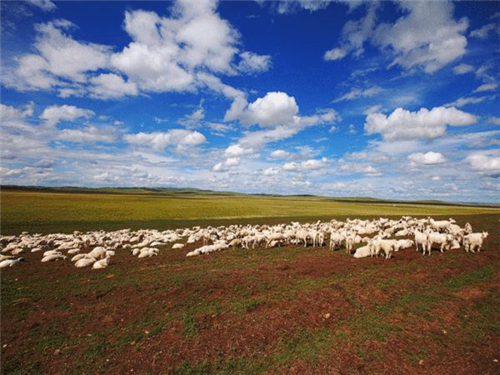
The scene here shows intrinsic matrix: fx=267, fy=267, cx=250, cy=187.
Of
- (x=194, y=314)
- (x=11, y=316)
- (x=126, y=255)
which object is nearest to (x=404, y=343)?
(x=194, y=314)

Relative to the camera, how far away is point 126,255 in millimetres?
22250

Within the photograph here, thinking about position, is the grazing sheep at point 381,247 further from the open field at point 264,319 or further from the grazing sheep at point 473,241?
the grazing sheep at point 473,241

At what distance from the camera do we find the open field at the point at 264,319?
26.9 feet

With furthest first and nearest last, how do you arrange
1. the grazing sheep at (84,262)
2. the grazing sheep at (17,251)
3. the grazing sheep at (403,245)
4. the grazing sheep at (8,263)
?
the grazing sheep at (17,251)
the grazing sheep at (403,245)
the grazing sheep at (8,263)
the grazing sheep at (84,262)

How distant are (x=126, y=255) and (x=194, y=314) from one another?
45.5ft

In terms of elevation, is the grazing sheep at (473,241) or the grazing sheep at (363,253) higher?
the grazing sheep at (473,241)

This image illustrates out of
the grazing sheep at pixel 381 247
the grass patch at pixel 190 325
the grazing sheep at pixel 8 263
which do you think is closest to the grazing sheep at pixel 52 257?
the grazing sheep at pixel 8 263

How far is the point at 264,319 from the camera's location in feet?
33.8

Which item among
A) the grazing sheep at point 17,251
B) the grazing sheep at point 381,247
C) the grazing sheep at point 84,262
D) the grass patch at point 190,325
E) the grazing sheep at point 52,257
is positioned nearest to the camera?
the grass patch at point 190,325

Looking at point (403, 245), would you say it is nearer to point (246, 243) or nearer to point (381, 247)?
point (381, 247)

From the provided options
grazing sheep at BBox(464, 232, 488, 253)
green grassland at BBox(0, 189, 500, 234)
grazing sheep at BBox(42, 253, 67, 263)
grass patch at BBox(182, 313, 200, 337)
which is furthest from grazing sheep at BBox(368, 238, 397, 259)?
green grassland at BBox(0, 189, 500, 234)

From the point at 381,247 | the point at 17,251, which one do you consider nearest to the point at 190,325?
the point at 381,247

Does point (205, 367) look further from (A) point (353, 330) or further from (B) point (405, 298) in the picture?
(B) point (405, 298)

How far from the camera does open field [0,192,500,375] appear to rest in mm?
8195
